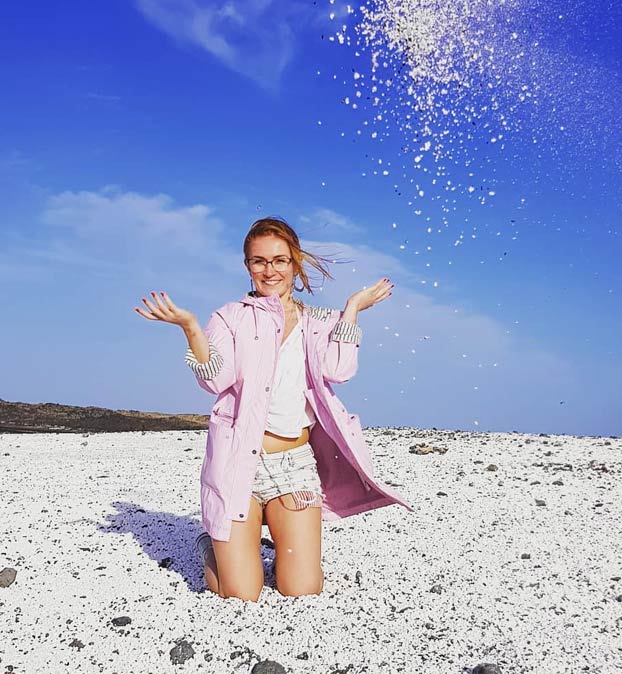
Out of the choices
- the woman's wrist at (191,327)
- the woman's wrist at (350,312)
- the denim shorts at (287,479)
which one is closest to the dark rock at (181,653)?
the denim shorts at (287,479)

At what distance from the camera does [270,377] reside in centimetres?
385

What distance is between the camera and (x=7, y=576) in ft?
13.8

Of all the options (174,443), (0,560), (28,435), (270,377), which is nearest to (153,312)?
(270,377)

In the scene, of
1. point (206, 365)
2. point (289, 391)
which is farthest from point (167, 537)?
point (206, 365)

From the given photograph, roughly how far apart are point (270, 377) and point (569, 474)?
425cm

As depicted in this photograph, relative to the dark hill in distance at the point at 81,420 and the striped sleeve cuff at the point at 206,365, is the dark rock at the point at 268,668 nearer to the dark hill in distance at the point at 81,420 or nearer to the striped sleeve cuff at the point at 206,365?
the striped sleeve cuff at the point at 206,365

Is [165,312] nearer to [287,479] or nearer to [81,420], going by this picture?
[287,479]

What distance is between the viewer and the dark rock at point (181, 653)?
317 cm

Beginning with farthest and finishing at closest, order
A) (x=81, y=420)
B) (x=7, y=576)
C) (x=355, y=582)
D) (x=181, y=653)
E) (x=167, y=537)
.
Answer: (x=81, y=420) → (x=167, y=537) → (x=7, y=576) → (x=355, y=582) → (x=181, y=653)

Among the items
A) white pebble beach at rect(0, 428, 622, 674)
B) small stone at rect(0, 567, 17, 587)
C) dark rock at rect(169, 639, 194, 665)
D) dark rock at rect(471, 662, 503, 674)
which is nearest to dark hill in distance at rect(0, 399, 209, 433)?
white pebble beach at rect(0, 428, 622, 674)

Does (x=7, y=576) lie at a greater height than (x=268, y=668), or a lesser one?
greater

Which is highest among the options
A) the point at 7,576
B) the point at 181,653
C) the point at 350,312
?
the point at 350,312

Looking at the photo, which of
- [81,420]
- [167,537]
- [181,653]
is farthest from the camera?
[81,420]

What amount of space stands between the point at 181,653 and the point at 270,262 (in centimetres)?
197
